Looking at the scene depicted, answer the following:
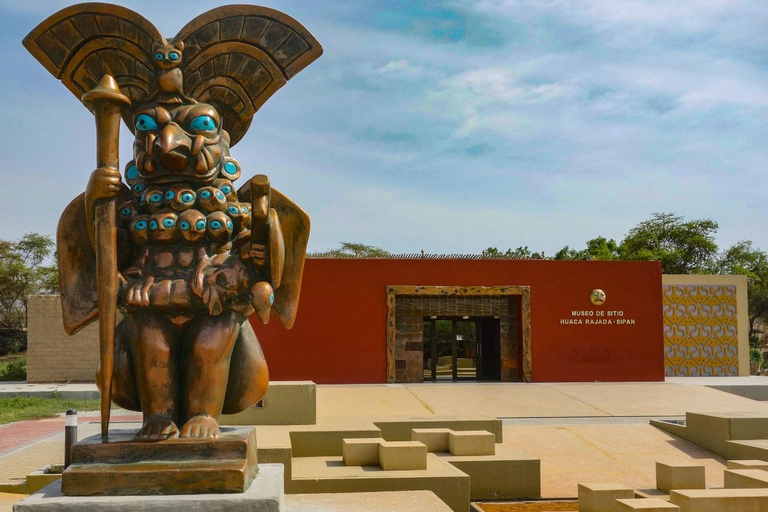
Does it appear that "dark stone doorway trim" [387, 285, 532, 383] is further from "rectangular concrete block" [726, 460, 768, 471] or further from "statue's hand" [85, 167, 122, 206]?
"statue's hand" [85, 167, 122, 206]

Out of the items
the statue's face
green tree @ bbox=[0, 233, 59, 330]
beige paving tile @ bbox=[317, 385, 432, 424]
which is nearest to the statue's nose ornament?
the statue's face

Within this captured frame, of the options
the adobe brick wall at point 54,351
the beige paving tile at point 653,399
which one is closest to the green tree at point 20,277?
the adobe brick wall at point 54,351

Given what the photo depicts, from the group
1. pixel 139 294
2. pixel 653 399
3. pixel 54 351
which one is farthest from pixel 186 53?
pixel 54 351

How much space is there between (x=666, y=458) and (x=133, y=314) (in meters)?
6.38

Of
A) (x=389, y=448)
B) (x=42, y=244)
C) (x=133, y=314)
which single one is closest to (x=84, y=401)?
(x=389, y=448)

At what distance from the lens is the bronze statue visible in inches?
129

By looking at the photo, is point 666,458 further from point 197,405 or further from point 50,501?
point 50,501

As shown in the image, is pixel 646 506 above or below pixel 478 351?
below

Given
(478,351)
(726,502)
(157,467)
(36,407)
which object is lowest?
(36,407)

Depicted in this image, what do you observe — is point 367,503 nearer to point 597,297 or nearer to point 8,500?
point 8,500

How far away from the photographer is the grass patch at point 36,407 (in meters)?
11.1

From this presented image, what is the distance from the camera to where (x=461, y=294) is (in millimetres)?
13961

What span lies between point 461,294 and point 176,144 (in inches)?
431

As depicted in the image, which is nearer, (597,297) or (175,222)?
(175,222)
